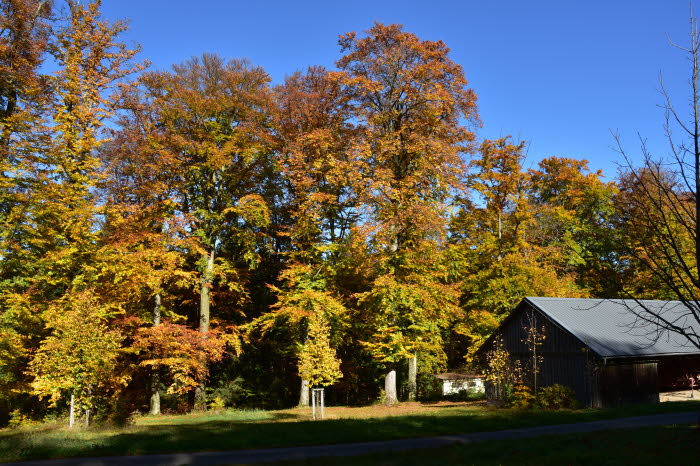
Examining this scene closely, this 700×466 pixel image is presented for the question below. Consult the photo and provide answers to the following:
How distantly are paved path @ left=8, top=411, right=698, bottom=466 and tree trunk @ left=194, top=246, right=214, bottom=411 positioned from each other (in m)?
15.3

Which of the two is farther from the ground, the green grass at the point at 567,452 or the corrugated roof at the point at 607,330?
the corrugated roof at the point at 607,330

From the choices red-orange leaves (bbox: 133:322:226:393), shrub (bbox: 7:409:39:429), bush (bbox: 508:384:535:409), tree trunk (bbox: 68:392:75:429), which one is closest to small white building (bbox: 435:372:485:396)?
bush (bbox: 508:384:535:409)

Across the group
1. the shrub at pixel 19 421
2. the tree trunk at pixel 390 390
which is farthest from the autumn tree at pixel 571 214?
the shrub at pixel 19 421

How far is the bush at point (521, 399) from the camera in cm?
2208

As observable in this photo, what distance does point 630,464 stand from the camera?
976cm

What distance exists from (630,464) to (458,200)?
2395cm

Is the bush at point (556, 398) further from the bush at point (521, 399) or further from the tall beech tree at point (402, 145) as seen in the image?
the tall beech tree at point (402, 145)

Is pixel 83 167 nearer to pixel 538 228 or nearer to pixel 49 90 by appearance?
pixel 49 90

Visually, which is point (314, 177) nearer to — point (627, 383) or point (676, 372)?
point (627, 383)

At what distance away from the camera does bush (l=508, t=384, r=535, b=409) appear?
22.1 m

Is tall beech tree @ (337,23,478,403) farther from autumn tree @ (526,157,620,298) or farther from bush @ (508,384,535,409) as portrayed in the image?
autumn tree @ (526,157,620,298)

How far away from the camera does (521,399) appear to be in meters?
22.4

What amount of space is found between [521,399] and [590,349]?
13.1 ft

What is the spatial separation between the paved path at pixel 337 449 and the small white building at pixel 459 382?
16.9 meters
